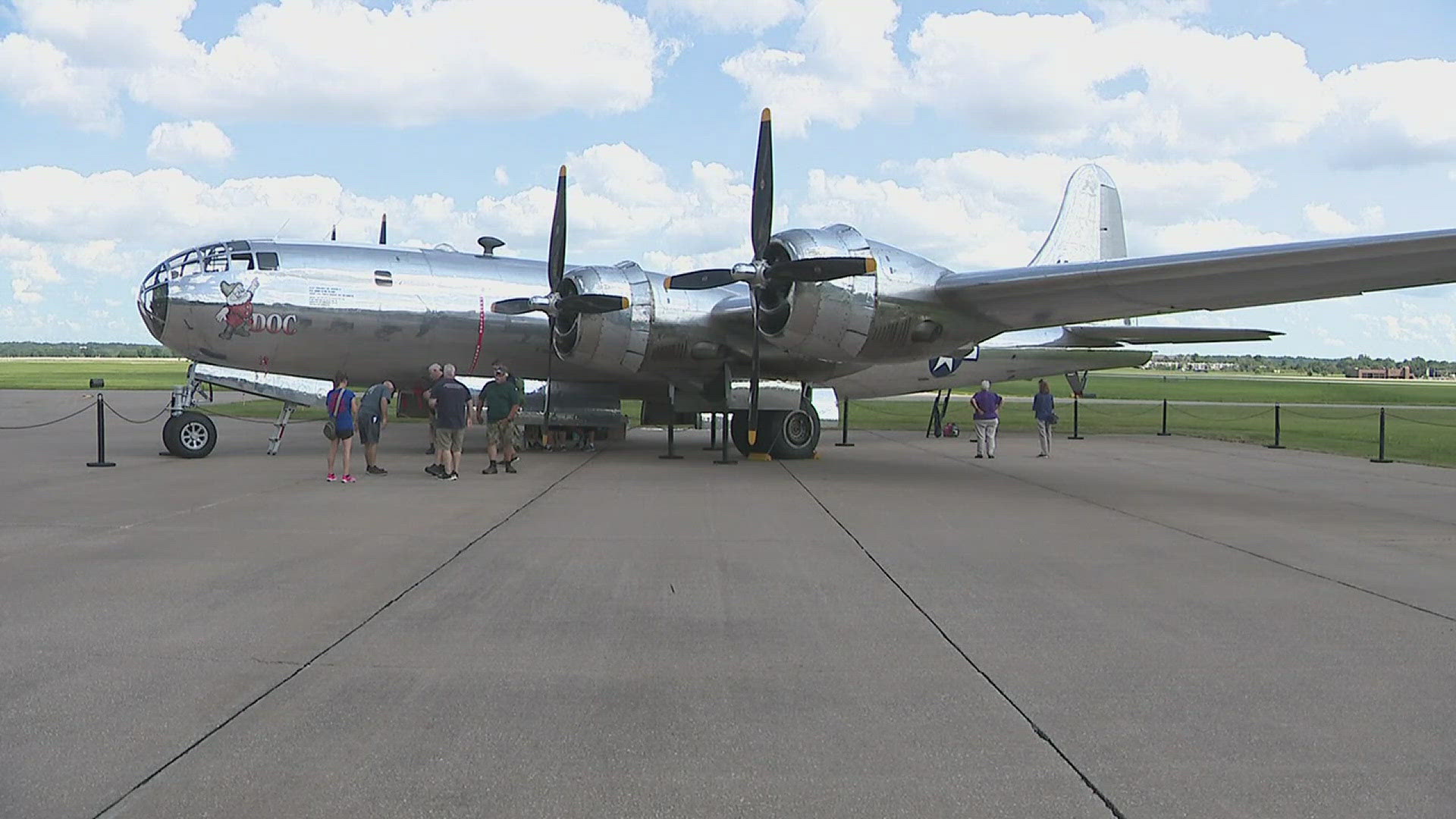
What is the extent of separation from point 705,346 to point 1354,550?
35.2ft

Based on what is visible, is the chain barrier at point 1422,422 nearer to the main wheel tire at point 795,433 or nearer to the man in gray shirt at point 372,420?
the main wheel tire at point 795,433

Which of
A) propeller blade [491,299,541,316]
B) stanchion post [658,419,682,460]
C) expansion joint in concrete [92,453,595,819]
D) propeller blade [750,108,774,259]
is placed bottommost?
expansion joint in concrete [92,453,595,819]

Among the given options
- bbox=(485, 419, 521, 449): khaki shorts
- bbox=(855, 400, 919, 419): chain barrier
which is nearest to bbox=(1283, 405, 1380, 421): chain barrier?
bbox=(855, 400, 919, 419): chain barrier

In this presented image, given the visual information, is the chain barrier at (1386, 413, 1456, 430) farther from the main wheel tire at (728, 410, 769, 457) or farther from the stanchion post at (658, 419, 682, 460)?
the stanchion post at (658, 419, 682, 460)

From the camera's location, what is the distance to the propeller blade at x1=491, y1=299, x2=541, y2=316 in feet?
58.4

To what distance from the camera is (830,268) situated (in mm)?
15031

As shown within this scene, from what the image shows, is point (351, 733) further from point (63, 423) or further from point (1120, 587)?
point (63, 423)

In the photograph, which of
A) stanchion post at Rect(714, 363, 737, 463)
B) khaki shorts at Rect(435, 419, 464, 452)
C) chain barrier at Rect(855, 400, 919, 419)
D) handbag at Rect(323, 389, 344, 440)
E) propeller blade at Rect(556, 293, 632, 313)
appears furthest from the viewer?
chain barrier at Rect(855, 400, 919, 419)

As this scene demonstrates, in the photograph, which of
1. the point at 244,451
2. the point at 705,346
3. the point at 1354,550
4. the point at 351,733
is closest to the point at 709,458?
the point at 705,346

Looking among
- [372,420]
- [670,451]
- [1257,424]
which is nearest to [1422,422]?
[1257,424]

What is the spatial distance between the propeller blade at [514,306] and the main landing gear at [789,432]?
14.1 ft

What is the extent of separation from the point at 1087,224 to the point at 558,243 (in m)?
13.0

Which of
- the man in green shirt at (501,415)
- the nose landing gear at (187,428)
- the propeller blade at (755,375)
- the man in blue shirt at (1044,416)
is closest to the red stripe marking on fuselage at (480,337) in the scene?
the man in green shirt at (501,415)

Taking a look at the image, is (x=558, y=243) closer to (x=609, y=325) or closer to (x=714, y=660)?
(x=609, y=325)
